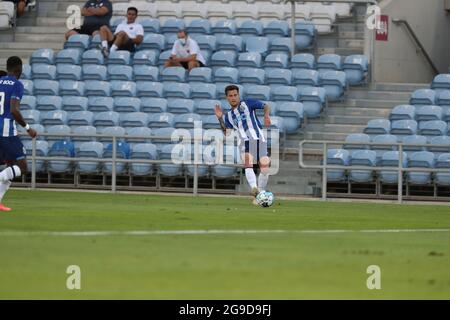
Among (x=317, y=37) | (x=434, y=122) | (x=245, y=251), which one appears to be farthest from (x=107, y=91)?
(x=245, y=251)

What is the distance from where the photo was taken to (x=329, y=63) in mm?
30062

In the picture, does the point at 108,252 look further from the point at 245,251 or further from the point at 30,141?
the point at 30,141

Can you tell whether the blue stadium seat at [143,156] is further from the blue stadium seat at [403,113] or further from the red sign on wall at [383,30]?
the red sign on wall at [383,30]

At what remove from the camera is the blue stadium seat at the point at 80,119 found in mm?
29547

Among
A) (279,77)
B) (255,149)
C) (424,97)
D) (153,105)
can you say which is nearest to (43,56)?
(153,105)

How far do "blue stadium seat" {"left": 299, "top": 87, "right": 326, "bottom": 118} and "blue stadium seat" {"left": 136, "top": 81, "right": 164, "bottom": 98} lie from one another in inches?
137

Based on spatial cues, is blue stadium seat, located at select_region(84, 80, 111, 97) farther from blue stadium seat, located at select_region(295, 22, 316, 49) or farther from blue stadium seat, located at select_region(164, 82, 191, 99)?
blue stadium seat, located at select_region(295, 22, 316, 49)

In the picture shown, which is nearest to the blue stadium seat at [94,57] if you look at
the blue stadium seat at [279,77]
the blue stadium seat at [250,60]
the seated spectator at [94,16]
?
the seated spectator at [94,16]

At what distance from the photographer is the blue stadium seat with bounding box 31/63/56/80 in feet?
104

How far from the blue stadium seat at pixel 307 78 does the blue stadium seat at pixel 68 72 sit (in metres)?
5.54

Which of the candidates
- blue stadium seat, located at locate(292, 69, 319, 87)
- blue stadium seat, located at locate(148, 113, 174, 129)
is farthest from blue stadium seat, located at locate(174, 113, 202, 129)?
blue stadium seat, located at locate(292, 69, 319, 87)

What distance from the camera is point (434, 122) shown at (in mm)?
27469

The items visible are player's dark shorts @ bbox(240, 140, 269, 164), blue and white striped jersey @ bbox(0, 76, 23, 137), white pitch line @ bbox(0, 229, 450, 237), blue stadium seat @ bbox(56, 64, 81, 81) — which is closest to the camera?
white pitch line @ bbox(0, 229, 450, 237)

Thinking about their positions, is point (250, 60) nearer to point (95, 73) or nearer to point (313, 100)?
point (313, 100)
